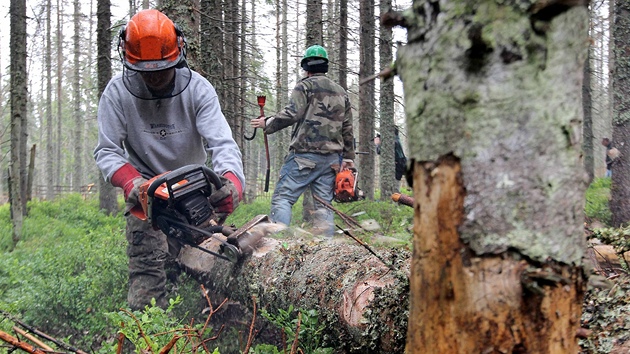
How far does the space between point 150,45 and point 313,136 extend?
3089 millimetres

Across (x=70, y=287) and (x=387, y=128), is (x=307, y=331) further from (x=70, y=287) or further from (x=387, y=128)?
(x=387, y=128)

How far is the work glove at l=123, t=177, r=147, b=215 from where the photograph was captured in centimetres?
359

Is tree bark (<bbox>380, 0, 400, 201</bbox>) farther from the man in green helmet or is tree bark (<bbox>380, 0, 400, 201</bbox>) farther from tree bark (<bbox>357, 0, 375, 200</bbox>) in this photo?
the man in green helmet

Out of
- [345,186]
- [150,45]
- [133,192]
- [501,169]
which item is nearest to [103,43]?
[345,186]

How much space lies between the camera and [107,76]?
960 centimetres

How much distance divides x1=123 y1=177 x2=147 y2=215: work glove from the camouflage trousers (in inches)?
14.2

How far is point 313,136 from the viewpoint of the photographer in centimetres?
636

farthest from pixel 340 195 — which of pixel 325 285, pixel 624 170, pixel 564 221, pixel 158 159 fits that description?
pixel 564 221

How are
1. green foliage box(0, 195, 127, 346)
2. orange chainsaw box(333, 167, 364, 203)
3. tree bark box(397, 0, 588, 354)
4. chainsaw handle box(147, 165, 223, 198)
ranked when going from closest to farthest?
tree bark box(397, 0, 588, 354), chainsaw handle box(147, 165, 223, 198), green foliage box(0, 195, 127, 346), orange chainsaw box(333, 167, 364, 203)

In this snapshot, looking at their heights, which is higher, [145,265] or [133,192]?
[133,192]

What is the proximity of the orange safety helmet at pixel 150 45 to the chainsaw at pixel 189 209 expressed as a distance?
0.81 metres

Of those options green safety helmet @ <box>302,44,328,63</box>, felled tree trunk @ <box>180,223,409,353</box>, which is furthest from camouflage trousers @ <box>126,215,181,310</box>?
green safety helmet @ <box>302,44,328,63</box>

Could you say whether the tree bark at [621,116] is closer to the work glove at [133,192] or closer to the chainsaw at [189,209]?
the chainsaw at [189,209]

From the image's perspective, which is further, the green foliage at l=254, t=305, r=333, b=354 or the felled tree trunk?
the green foliage at l=254, t=305, r=333, b=354
